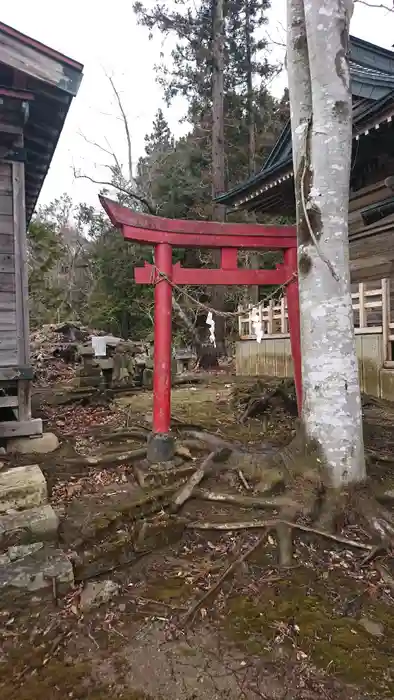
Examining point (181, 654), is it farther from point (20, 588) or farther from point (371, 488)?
point (371, 488)

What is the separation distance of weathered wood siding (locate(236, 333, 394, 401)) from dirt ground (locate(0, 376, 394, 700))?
Result: 5748 millimetres

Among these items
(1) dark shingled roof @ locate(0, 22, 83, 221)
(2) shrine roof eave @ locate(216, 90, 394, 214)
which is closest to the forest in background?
(2) shrine roof eave @ locate(216, 90, 394, 214)

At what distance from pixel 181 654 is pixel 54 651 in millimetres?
687

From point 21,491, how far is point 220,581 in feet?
5.71

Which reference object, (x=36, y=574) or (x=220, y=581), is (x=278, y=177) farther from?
(x=36, y=574)

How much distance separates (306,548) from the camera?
3.37 metres

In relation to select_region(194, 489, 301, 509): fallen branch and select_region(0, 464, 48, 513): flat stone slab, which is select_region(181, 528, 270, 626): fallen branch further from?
select_region(0, 464, 48, 513): flat stone slab

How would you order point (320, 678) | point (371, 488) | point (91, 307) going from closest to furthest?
point (320, 678) < point (371, 488) < point (91, 307)

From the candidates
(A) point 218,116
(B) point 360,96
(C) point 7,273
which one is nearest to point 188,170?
(A) point 218,116

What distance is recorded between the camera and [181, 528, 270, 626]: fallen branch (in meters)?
2.59

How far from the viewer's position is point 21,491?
138 inches

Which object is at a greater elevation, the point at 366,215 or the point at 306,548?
the point at 366,215

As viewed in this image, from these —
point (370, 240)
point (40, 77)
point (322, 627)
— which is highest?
point (40, 77)

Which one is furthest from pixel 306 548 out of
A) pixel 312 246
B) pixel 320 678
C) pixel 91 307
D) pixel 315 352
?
pixel 91 307
